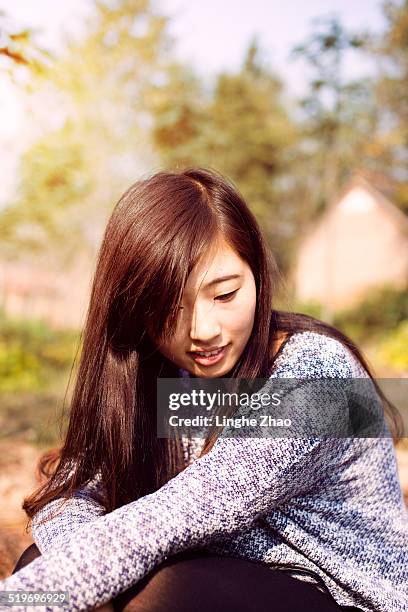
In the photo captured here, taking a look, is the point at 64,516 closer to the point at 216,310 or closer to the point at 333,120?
the point at 216,310

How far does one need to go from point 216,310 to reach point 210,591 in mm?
574

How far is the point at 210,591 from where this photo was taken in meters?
1.31

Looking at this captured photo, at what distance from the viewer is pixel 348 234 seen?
1994 cm

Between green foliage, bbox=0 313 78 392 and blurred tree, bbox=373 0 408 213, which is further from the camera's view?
blurred tree, bbox=373 0 408 213

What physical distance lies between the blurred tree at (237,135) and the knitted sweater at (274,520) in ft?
49.9

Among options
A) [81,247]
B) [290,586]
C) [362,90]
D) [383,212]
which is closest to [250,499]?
[290,586]

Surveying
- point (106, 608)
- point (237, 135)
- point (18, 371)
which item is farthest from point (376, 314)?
point (106, 608)

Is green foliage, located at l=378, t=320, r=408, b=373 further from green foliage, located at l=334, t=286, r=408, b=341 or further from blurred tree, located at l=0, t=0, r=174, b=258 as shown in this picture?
blurred tree, located at l=0, t=0, r=174, b=258

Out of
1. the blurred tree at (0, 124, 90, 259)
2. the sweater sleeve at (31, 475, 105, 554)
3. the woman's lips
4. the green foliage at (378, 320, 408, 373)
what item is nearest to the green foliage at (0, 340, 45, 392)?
the blurred tree at (0, 124, 90, 259)

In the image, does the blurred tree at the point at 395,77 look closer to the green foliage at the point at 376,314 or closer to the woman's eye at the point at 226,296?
the green foliage at the point at 376,314

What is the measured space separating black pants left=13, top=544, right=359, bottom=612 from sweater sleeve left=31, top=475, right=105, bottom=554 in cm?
23

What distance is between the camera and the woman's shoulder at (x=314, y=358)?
1.43 meters

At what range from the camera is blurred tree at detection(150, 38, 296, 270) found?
1778cm

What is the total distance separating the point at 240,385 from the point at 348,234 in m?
19.0
